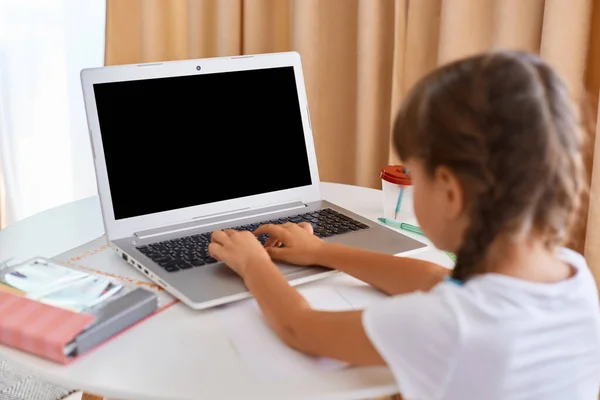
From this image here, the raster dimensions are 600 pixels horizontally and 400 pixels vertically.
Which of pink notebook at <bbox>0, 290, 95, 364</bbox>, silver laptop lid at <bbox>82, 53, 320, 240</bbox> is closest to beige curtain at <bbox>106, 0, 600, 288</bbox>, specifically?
silver laptop lid at <bbox>82, 53, 320, 240</bbox>

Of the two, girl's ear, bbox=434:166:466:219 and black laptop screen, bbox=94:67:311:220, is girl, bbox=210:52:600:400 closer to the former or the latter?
girl's ear, bbox=434:166:466:219

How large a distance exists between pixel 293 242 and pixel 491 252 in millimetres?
392

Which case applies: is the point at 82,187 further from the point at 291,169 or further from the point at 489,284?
the point at 489,284

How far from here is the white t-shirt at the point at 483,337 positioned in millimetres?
764

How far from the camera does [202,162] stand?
51.4 inches

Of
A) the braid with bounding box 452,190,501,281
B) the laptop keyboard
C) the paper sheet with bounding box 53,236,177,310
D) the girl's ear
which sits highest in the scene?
the girl's ear

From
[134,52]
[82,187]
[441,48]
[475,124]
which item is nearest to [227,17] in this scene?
[134,52]

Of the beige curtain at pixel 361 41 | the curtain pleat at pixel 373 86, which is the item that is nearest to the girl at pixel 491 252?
the beige curtain at pixel 361 41

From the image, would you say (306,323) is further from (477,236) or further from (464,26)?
(464,26)

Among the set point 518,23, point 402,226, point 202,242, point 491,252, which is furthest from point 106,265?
point 518,23

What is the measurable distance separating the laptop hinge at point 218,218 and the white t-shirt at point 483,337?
0.52 metres

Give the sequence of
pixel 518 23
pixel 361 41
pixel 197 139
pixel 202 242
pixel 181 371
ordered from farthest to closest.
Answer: pixel 361 41
pixel 518 23
pixel 197 139
pixel 202 242
pixel 181 371

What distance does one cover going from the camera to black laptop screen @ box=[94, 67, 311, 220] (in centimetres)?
122

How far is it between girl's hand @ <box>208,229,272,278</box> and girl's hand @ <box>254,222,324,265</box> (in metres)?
0.05
